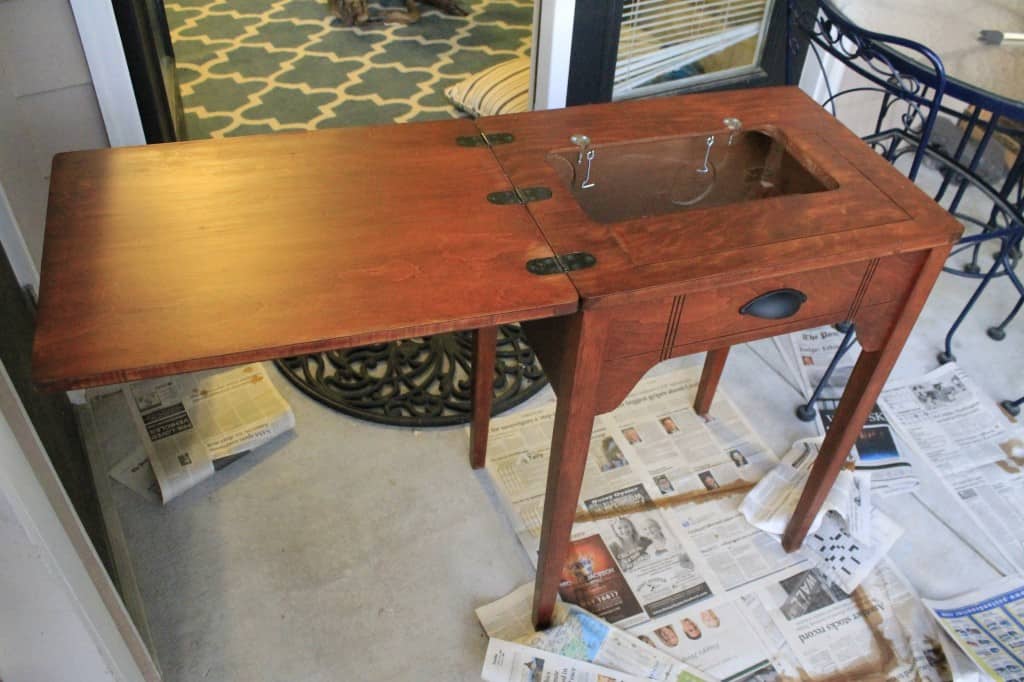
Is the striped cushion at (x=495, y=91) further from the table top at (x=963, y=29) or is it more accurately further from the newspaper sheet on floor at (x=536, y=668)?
the newspaper sheet on floor at (x=536, y=668)

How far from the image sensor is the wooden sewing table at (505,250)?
98cm

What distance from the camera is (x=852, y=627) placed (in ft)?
5.03

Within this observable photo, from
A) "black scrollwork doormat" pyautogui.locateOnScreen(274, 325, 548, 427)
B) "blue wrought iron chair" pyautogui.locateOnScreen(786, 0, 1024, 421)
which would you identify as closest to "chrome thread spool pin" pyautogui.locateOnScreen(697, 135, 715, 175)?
"blue wrought iron chair" pyautogui.locateOnScreen(786, 0, 1024, 421)

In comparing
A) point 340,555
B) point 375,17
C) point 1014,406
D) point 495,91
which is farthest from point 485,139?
point 375,17

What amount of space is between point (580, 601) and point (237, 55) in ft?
9.16

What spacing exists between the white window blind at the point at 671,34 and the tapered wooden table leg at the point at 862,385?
4.39 feet

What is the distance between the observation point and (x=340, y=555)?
1.62 m

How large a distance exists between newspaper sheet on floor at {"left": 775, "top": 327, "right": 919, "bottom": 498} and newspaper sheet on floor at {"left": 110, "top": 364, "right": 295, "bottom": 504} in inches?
48.0

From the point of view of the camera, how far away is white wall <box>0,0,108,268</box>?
155 centimetres

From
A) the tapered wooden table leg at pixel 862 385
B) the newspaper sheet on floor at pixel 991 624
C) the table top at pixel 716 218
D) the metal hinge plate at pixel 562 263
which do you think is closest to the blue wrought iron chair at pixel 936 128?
the table top at pixel 716 218

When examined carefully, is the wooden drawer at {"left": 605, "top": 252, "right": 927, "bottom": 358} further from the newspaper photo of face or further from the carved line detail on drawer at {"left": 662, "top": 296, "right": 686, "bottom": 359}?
the newspaper photo of face

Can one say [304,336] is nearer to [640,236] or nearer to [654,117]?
[640,236]

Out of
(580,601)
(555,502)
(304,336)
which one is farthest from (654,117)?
(580,601)

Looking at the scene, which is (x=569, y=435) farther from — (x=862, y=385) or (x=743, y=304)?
(x=862, y=385)
